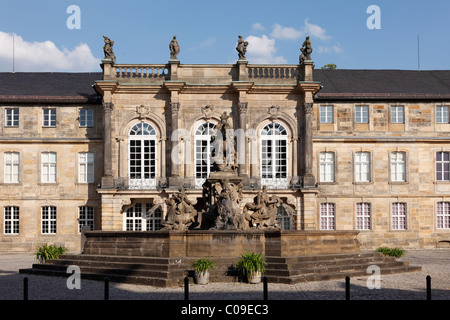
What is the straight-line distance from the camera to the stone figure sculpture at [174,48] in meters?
39.2

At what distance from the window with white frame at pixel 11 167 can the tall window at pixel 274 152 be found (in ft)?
47.8

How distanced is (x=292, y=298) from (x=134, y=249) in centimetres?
721

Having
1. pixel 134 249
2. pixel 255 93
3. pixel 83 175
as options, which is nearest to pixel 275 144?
pixel 255 93

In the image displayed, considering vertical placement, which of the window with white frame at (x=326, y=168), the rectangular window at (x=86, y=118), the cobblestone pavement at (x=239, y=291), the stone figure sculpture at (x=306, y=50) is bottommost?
the cobblestone pavement at (x=239, y=291)

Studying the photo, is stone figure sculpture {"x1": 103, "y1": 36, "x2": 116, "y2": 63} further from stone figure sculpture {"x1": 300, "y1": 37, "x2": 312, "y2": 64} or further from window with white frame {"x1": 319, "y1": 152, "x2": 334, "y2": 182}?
window with white frame {"x1": 319, "y1": 152, "x2": 334, "y2": 182}

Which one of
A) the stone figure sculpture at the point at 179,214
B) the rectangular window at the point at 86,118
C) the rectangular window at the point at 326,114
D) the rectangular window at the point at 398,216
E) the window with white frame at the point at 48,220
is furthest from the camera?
the rectangular window at the point at 326,114

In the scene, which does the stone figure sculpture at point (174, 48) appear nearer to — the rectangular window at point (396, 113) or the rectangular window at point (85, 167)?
the rectangular window at point (85, 167)

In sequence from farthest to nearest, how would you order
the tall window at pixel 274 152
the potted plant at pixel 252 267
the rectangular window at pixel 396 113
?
the rectangular window at pixel 396 113
the tall window at pixel 274 152
the potted plant at pixel 252 267

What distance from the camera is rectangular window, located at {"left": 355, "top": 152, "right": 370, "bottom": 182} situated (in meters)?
41.3

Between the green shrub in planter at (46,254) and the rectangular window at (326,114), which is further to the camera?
the rectangular window at (326,114)

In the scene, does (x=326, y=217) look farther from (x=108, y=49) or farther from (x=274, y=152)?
(x=108, y=49)

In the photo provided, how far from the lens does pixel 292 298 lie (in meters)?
16.2

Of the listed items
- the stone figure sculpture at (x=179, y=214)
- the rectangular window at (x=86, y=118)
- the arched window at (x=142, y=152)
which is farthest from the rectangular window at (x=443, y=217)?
the stone figure sculpture at (x=179, y=214)

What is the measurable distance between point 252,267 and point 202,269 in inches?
54.0
